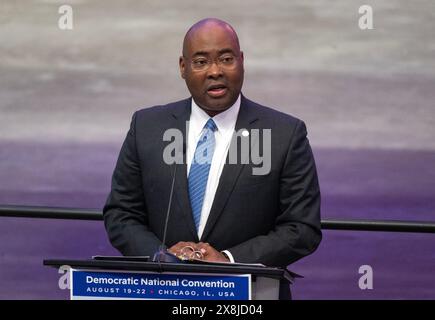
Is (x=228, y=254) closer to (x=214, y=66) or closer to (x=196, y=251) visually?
(x=196, y=251)

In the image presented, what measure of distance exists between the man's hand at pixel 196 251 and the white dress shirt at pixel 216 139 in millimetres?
171

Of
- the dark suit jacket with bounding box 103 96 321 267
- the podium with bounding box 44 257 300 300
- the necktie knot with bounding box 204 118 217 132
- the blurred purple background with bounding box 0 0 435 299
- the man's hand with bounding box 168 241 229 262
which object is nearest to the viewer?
the podium with bounding box 44 257 300 300

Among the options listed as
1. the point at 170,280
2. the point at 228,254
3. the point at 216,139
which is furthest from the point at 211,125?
the point at 170,280

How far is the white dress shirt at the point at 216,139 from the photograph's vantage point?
3146 mm

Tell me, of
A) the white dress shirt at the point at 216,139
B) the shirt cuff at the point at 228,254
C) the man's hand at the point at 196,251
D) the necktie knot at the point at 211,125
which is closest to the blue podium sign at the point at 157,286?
the man's hand at the point at 196,251

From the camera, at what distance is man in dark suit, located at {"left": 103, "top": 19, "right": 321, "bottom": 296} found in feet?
10.2

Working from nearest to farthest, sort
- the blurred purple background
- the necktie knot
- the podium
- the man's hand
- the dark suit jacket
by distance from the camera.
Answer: the podium → the man's hand → the dark suit jacket → the necktie knot → the blurred purple background

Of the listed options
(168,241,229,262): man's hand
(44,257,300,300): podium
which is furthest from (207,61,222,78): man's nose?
(44,257,300,300): podium

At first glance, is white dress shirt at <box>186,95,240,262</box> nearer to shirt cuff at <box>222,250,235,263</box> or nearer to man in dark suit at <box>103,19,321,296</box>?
man in dark suit at <box>103,19,321,296</box>

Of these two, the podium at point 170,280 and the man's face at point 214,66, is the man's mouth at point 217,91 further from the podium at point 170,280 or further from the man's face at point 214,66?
the podium at point 170,280

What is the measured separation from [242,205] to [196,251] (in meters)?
0.27
